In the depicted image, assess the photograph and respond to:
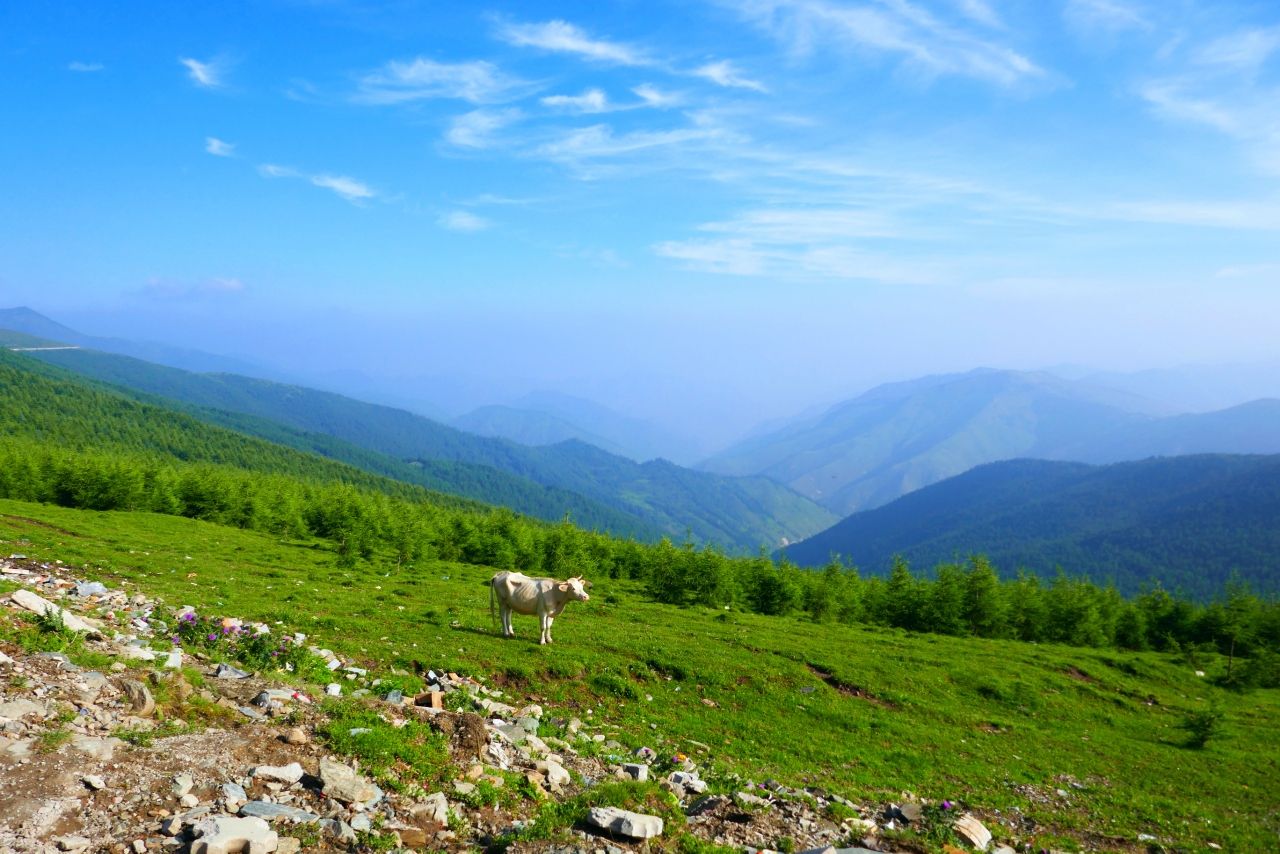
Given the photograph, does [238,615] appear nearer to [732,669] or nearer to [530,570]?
[732,669]

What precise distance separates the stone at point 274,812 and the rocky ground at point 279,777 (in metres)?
0.03

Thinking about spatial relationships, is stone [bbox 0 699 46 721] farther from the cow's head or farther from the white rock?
the cow's head

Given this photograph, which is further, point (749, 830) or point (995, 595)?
point (995, 595)

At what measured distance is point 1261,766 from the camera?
22.4 meters

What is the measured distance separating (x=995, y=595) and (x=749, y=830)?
48081 mm

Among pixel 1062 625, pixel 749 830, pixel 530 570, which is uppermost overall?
pixel 749 830

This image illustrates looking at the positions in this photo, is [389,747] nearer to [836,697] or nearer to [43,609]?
[43,609]

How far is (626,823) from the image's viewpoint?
30.0ft

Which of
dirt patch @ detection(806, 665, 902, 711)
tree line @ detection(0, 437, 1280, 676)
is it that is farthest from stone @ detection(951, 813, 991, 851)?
tree line @ detection(0, 437, 1280, 676)

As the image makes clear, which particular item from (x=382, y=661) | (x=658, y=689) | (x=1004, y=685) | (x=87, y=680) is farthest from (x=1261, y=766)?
(x=87, y=680)

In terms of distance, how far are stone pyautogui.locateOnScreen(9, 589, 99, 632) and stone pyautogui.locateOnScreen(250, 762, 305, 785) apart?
21.6 ft

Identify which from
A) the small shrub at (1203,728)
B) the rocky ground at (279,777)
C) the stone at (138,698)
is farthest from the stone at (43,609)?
the small shrub at (1203,728)

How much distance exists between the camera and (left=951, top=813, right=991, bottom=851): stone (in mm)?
11250

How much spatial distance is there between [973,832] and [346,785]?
10.8 m
